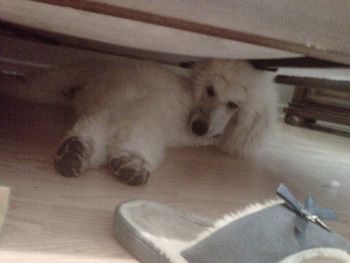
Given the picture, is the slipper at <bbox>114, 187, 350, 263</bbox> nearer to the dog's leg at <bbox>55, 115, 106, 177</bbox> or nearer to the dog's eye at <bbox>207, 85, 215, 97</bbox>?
the dog's leg at <bbox>55, 115, 106, 177</bbox>

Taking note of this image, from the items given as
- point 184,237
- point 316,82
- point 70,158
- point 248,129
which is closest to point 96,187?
point 70,158

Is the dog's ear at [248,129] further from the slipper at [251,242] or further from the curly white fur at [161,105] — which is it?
the slipper at [251,242]

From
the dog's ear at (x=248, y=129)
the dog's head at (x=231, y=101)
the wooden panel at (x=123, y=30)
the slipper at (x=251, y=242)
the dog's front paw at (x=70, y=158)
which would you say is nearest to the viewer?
the slipper at (x=251, y=242)

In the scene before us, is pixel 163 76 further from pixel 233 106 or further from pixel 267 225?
pixel 267 225

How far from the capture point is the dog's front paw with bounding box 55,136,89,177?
1028 mm

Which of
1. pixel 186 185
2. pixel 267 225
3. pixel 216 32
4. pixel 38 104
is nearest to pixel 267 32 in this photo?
pixel 216 32

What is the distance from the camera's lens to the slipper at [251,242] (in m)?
0.62

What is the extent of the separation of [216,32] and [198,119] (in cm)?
65

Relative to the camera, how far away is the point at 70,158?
3.41 ft

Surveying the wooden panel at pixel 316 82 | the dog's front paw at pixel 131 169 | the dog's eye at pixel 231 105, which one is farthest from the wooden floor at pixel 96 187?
the wooden panel at pixel 316 82

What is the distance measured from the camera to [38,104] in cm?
160

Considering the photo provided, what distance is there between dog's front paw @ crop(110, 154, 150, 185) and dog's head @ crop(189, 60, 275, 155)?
15.8 inches

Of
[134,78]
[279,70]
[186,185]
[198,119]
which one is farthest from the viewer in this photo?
[279,70]

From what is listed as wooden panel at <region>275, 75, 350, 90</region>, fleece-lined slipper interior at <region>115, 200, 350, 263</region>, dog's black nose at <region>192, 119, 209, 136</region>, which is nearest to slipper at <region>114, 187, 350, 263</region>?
fleece-lined slipper interior at <region>115, 200, 350, 263</region>
